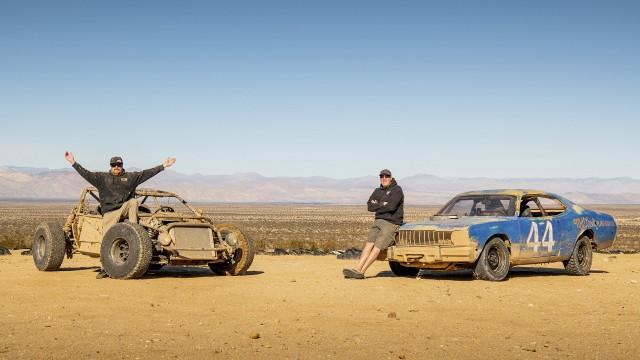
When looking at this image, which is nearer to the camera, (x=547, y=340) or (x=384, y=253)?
(x=547, y=340)

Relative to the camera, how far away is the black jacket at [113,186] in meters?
15.2

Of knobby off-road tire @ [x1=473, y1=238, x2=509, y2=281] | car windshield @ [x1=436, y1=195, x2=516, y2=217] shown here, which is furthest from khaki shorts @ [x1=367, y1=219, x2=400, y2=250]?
knobby off-road tire @ [x1=473, y1=238, x2=509, y2=281]

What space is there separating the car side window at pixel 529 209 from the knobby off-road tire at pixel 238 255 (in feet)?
16.5

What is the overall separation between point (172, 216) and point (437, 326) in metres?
6.64

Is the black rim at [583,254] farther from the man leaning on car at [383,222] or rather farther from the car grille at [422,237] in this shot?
the man leaning on car at [383,222]

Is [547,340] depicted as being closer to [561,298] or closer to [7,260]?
[561,298]

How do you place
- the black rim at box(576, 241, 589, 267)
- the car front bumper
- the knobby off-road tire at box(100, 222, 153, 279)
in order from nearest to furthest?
1. the knobby off-road tire at box(100, 222, 153, 279)
2. the car front bumper
3. the black rim at box(576, 241, 589, 267)

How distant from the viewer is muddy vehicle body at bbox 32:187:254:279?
14.2 meters

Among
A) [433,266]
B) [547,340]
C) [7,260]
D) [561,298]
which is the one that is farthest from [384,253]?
[7,260]

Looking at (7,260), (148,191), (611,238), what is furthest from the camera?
(7,260)

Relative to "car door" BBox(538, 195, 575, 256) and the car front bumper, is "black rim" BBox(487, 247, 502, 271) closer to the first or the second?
the car front bumper

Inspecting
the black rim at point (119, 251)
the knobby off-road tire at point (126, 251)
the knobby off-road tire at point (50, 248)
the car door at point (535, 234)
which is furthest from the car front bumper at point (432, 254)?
the knobby off-road tire at point (50, 248)

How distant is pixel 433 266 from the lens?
14570 millimetres

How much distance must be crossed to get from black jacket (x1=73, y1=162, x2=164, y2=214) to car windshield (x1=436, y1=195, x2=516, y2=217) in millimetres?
5623
